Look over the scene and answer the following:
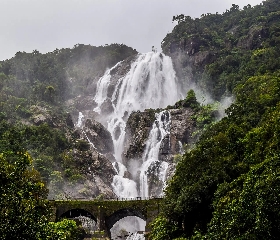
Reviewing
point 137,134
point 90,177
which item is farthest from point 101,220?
point 137,134

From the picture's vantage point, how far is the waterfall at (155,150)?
53.6 metres

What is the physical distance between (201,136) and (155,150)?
57.0 ft

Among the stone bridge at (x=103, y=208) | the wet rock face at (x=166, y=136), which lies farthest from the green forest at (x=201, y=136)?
the wet rock face at (x=166, y=136)

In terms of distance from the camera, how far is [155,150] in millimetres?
58594

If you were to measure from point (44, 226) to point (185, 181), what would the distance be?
16.7 meters

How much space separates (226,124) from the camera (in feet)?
122

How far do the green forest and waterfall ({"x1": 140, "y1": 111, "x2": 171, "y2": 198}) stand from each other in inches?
251

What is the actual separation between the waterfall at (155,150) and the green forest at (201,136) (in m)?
6.37

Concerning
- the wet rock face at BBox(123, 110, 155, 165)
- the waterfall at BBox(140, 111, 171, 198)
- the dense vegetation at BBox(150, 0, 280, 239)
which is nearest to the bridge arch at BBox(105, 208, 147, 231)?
the dense vegetation at BBox(150, 0, 280, 239)

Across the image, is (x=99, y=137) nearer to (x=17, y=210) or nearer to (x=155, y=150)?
(x=155, y=150)

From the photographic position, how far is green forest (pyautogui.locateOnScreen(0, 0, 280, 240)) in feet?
55.6

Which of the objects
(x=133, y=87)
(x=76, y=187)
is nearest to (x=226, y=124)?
(x=76, y=187)

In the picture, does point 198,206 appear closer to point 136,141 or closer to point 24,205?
point 24,205

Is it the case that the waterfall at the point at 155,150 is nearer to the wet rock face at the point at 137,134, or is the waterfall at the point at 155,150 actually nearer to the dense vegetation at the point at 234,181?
the wet rock face at the point at 137,134
